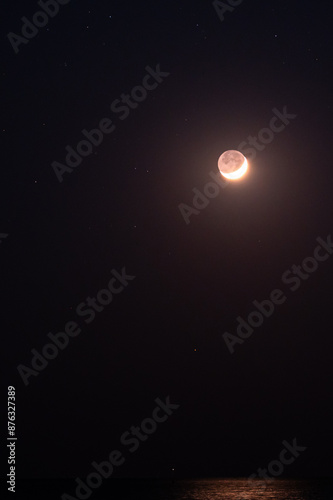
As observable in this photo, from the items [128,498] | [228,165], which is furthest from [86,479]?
[228,165]

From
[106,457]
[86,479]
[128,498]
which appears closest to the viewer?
[128,498]

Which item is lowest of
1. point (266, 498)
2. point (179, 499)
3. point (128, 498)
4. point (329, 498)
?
point (329, 498)

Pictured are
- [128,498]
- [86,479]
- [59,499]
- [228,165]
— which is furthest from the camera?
[86,479]

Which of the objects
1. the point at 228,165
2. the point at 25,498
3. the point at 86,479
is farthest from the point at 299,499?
the point at 86,479

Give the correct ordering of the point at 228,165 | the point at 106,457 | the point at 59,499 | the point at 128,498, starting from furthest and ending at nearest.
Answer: the point at 106,457, the point at 128,498, the point at 59,499, the point at 228,165

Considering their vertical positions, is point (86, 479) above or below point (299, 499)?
above

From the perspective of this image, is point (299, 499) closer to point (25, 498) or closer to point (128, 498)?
point (128, 498)

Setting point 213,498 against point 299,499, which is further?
point 213,498

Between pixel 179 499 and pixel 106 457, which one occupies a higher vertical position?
pixel 106 457

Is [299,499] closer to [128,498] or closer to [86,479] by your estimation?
[128,498]
